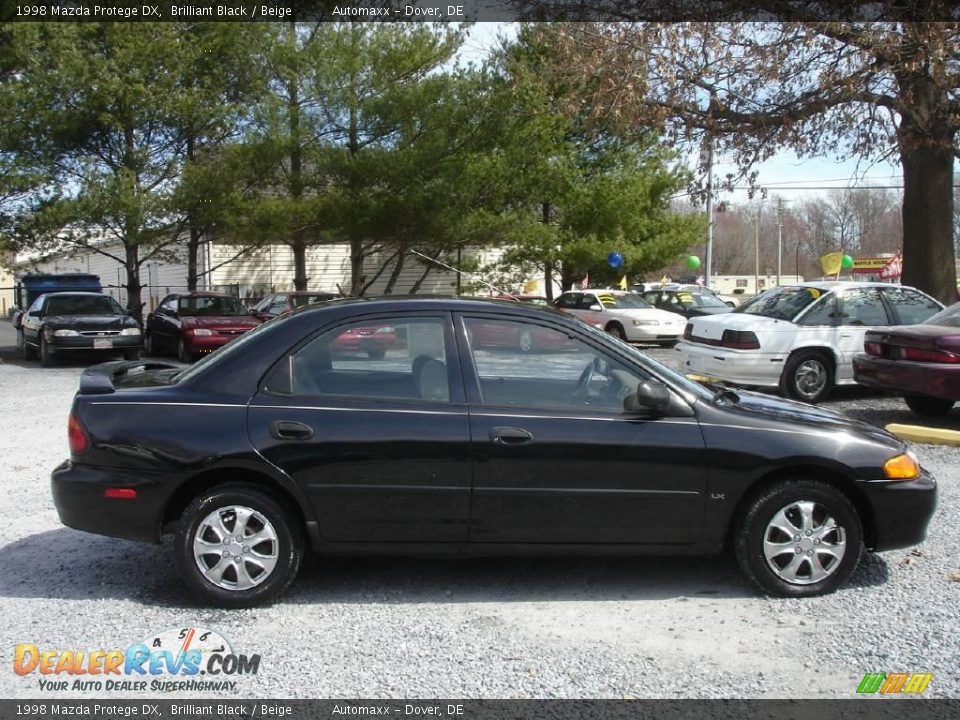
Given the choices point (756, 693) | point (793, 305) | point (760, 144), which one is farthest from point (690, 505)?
point (760, 144)

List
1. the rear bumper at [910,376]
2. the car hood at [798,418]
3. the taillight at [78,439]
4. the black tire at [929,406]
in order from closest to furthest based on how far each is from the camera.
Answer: the taillight at [78,439] < the car hood at [798,418] < the rear bumper at [910,376] < the black tire at [929,406]

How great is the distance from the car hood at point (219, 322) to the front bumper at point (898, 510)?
13893mm

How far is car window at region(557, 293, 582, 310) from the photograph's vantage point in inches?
906

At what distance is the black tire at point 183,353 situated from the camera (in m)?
17.3

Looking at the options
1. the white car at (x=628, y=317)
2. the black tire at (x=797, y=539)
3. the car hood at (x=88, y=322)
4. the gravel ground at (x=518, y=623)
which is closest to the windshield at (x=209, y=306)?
the car hood at (x=88, y=322)

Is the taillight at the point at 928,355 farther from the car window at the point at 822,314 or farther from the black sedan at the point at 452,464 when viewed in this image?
the black sedan at the point at 452,464

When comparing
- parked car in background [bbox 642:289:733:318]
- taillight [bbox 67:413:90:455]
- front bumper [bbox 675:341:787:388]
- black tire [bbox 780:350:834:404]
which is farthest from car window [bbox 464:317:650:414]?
parked car in background [bbox 642:289:733:318]

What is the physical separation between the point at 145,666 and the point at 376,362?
180cm

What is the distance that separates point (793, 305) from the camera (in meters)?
11.6

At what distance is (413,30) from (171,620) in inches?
789

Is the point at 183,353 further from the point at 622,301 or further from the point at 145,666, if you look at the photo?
the point at 145,666

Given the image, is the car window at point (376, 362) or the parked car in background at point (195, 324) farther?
the parked car in background at point (195, 324)

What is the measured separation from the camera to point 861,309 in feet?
37.3

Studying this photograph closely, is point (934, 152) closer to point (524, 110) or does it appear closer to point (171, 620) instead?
point (524, 110)
